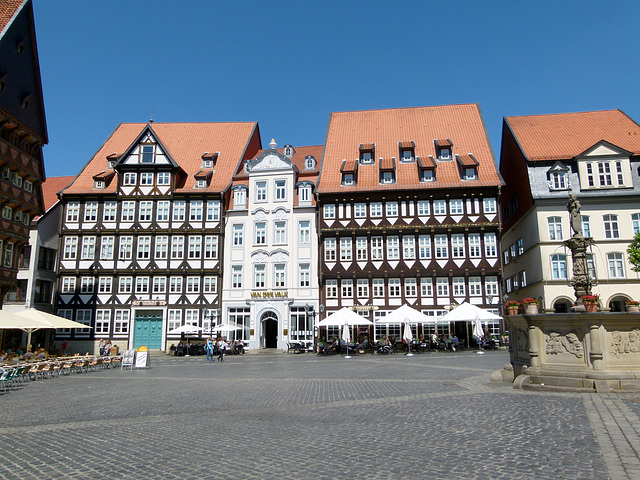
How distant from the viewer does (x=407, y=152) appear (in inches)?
1719

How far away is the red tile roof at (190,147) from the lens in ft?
145

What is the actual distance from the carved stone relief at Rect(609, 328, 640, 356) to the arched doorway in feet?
102

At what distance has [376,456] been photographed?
284 inches

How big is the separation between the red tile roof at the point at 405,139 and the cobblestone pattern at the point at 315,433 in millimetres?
27701

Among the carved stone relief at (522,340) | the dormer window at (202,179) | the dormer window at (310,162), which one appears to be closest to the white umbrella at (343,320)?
the dormer window at (310,162)

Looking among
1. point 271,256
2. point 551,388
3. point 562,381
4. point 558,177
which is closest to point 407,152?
point 558,177

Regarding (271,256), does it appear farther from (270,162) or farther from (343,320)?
(343,320)

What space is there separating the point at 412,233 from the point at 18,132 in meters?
27.5

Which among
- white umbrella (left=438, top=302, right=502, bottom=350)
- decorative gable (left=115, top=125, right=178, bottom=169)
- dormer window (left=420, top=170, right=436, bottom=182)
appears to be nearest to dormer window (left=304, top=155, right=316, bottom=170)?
dormer window (left=420, top=170, right=436, bottom=182)

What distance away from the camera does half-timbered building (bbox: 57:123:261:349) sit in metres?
41.8

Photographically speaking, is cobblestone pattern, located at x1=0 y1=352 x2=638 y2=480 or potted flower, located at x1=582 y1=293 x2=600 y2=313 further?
potted flower, located at x1=582 y1=293 x2=600 y2=313

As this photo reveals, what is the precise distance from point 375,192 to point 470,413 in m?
31.3

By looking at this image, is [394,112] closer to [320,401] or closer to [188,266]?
→ [188,266]

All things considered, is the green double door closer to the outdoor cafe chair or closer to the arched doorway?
the arched doorway
